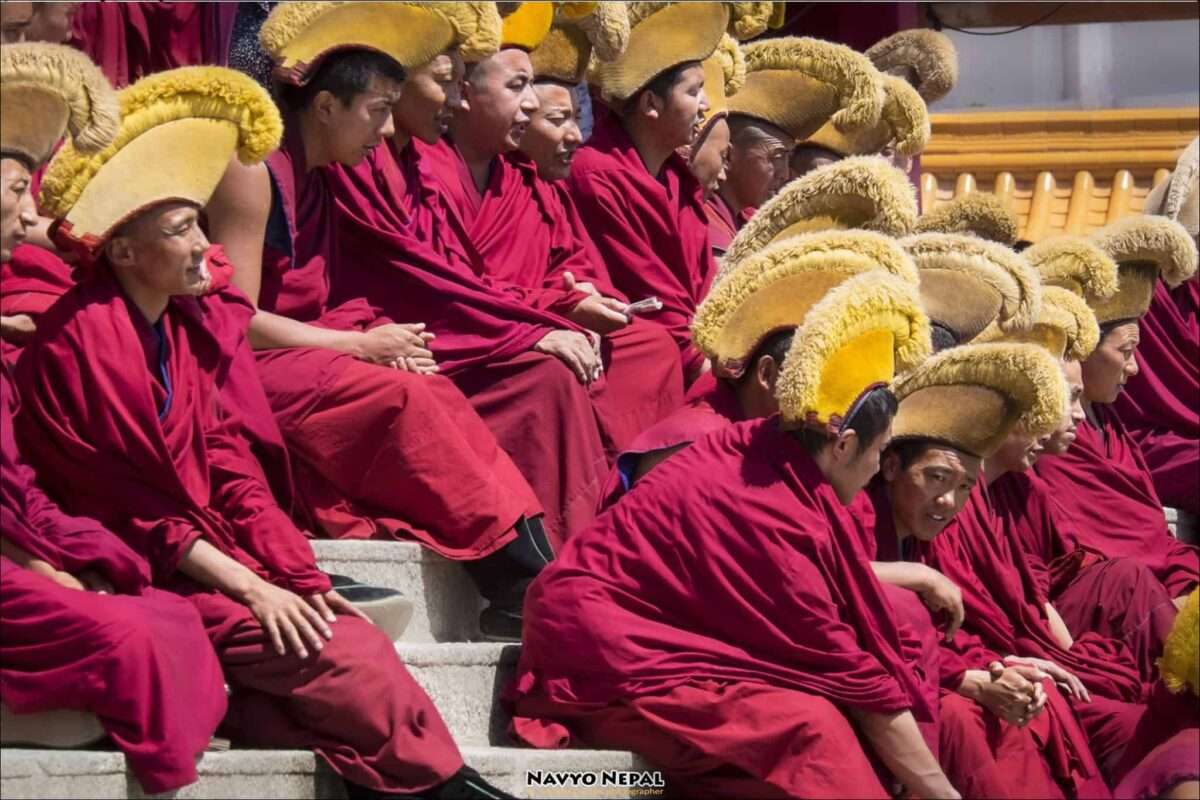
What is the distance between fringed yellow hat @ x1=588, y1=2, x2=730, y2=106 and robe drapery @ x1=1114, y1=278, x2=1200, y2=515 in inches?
78.5

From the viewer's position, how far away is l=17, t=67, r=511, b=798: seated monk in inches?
237

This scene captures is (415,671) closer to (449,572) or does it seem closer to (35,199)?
(449,572)

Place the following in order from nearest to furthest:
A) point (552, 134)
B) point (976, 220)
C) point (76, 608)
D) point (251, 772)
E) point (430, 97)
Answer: point (76, 608), point (251, 772), point (430, 97), point (552, 134), point (976, 220)

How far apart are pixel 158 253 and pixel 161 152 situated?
19 centimetres

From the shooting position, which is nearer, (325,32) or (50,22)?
(50,22)

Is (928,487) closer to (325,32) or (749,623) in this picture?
(749,623)

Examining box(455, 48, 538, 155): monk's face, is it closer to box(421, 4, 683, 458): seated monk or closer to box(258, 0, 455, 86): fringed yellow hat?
box(421, 4, 683, 458): seated monk

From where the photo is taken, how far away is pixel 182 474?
6.11m

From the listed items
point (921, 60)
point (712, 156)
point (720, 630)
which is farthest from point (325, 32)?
point (921, 60)

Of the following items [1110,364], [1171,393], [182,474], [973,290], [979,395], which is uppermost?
[182,474]

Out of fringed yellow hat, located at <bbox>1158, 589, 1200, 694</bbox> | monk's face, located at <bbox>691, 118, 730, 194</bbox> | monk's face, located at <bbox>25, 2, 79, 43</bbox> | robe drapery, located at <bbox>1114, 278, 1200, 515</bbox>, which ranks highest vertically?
monk's face, located at <bbox>25, 2, 79, 43</bbox>

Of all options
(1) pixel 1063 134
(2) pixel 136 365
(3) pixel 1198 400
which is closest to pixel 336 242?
(2) pixel 136 365

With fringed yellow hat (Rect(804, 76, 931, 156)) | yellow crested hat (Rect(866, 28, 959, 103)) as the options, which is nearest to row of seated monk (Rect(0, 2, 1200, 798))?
fringed yellow hat (Rect(804, 76, 931, 156))

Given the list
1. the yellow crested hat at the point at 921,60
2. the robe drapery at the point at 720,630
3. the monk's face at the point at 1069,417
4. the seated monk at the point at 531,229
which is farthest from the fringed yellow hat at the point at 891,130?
the robe drapery at the point at 720,630
